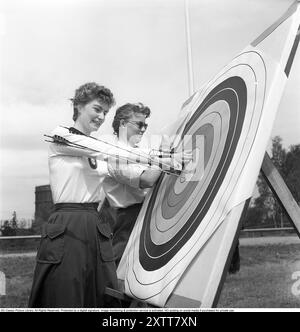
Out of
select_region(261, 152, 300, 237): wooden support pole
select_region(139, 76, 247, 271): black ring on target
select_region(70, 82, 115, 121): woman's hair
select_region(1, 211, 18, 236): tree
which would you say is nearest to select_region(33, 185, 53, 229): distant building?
select_region(1, 211, 18, 236): tree

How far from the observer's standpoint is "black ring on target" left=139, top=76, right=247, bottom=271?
1005 mm

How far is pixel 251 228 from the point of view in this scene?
299 centimetres

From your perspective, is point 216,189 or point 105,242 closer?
point 216,189

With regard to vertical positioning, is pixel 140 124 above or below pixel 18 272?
above

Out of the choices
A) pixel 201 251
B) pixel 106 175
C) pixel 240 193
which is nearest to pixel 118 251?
pixel 106 175

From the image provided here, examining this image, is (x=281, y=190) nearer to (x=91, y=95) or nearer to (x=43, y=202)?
(x=91, y=95)

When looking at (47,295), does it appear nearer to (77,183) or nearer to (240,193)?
(77,183)

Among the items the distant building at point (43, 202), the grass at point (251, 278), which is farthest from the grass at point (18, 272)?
the distant building at point (43, 202)

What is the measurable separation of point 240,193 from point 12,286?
1.74 m

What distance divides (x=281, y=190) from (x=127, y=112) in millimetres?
581

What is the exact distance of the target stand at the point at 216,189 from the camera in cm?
90

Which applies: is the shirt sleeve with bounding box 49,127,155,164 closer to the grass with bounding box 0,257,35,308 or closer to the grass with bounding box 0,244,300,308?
the grass with bounding box 0,244,300,308

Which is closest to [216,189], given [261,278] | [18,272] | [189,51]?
[189,51]

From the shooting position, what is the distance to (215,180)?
102 centimetres
